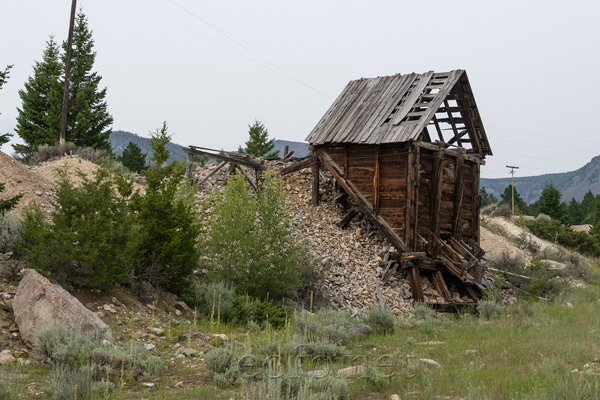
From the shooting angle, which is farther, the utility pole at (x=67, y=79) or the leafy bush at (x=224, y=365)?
the utility pole at (x=67, y=79)

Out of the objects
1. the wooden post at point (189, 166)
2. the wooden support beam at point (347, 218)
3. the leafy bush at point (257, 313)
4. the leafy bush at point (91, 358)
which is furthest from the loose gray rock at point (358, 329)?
the wooden post at point (189, 166)

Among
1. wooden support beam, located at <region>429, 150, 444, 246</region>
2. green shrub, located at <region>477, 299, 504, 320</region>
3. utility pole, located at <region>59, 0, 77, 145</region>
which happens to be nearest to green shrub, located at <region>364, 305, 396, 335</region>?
green shrub, located at <region>477, 299, 504, 320</region>

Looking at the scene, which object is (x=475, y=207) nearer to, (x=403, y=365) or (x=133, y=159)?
(x=403, y=365)

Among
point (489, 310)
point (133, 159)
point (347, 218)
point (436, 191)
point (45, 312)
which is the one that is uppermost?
point (133, 159)

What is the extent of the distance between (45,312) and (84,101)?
26.2 metres

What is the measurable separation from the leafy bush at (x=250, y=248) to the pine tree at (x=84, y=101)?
66.9ft

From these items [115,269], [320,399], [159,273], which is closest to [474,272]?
[159,273]

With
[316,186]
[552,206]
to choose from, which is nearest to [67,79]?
[316,186]

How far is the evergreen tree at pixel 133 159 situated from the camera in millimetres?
38938

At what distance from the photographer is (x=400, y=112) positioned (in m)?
18.5

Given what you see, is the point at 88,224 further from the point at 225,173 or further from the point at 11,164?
the point at 225,173

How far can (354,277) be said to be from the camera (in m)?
16.6

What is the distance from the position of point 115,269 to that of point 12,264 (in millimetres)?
1859

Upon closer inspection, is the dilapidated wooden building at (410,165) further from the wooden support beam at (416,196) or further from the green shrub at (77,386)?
the green shrub at (77,386)
